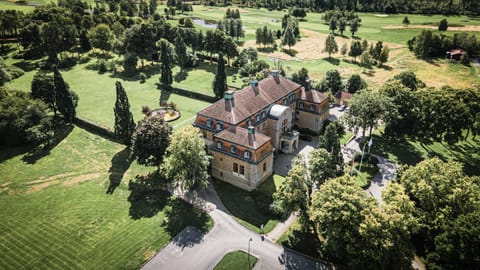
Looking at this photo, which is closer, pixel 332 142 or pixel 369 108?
pixel 332 142

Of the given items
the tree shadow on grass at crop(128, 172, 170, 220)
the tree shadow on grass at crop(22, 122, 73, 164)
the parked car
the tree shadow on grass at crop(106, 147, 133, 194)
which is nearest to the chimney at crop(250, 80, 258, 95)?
the parked car

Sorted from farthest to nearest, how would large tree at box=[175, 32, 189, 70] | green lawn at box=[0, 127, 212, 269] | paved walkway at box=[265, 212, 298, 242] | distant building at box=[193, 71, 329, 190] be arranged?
large tree at box=[175, 32, 189, 70] < distant building at box=[193, 71, 329, 190] < paved walkway at box=[265, 212, 298, 242] < green lawn at box=[0, 127, 212, 269]

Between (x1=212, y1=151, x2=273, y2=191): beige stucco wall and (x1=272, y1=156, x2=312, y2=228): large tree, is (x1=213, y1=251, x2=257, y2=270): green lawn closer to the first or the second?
(x1=272, y1=156, x2=312, y2=228): large tree

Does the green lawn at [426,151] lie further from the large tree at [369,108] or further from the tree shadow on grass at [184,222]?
the tree shadow on grass at [184,222]

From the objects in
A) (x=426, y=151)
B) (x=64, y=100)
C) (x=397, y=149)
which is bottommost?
(x=397, y=149)

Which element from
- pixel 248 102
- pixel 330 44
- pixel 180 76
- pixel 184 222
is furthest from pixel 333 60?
pixel 184 222

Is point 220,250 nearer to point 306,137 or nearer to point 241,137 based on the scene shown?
point 241,137

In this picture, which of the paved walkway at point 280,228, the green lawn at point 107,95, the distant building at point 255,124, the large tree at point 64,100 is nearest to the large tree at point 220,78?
the green lawn at point 107,95

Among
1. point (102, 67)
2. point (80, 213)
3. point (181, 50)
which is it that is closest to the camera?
point (80, 213)
